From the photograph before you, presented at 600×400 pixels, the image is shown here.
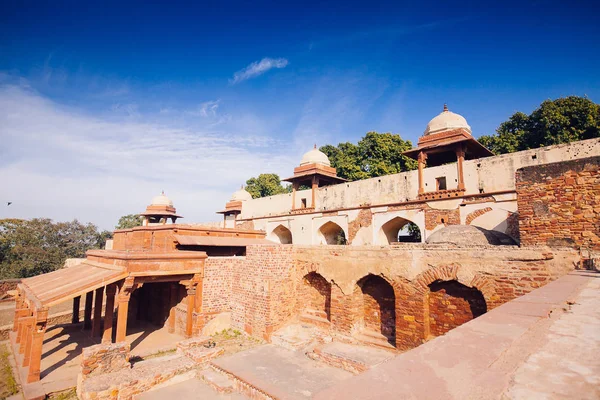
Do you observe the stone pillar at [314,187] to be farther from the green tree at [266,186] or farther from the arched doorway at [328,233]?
the green tree at [266,186]

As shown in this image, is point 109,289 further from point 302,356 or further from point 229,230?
point 302,356

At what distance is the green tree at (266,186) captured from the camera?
3688 cm

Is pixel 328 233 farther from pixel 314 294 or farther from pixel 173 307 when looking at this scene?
pixel 173 307

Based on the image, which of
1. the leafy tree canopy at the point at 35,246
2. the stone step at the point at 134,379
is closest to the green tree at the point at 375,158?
the stone step at the point at 134,379

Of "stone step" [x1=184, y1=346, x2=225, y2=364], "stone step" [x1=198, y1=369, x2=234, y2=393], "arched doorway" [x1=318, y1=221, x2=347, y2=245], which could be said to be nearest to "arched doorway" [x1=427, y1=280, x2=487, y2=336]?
"stone step" [x1=198, y1=369, x2=234, y2=393]

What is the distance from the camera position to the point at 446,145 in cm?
1357

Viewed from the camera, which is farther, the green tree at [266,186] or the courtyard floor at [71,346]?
the green tree at [266,186]

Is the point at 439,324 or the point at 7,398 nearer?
the point at 7,398

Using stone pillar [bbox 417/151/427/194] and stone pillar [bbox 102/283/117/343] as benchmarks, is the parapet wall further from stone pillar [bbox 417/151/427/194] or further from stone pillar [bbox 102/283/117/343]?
stone pillar [bbox 417/151/427/194]

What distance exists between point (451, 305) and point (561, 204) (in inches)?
114

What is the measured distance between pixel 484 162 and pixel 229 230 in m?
10.8

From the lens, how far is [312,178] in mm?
19453

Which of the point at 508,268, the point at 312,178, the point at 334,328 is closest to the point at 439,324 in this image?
the point at 508,268

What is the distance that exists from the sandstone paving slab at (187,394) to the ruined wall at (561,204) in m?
6.79
